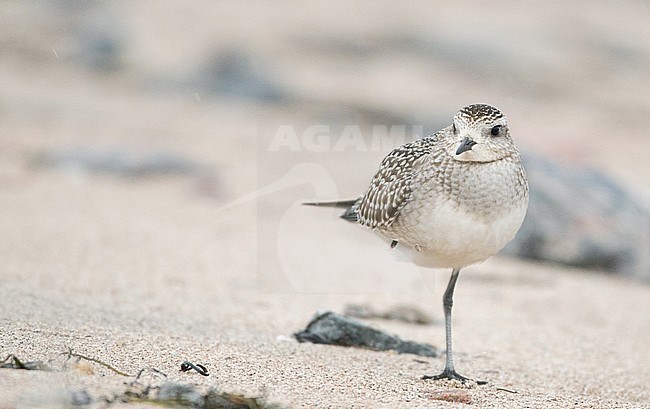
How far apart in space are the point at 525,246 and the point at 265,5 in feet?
37.8

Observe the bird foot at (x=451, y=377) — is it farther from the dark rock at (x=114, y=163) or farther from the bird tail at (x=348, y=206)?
the dark rock at (x=114, y=163)

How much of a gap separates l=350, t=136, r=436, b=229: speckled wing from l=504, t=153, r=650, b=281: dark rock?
2884mm

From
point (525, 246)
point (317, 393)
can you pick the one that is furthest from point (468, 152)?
point (525, 246)

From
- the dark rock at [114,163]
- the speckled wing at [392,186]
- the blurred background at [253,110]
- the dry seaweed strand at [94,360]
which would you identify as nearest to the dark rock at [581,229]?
the blurred background at [253,110]

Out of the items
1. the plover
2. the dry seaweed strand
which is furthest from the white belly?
the dry seaweed strand

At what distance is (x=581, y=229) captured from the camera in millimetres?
7738

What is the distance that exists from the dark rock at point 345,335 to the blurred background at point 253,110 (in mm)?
1566

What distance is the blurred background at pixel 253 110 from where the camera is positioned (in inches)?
301

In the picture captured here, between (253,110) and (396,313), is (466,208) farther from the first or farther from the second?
(253,110)

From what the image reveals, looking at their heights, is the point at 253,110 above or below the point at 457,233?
above

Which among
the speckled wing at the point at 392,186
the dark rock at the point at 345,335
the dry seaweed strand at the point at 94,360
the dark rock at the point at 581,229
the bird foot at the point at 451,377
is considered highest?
the speckled wing at the point at 392,186

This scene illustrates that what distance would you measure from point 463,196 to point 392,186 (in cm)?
59

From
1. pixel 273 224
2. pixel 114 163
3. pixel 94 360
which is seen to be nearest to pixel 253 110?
pixel 114 163

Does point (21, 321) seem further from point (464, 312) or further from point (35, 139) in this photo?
point (35, 139)
